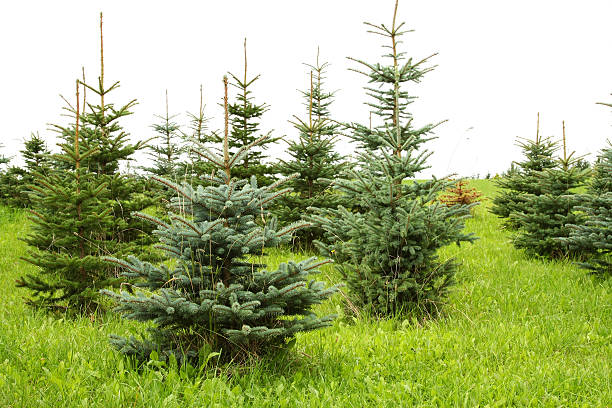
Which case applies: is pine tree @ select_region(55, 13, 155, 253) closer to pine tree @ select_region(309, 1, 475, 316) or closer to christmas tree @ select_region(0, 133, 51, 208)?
pine tree @ select_region(309, 1, 475, 316)

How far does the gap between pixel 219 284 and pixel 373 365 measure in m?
1.78

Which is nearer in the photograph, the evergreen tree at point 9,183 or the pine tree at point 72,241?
the pine tree at point 72,241

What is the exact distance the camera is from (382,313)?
20.1 ft

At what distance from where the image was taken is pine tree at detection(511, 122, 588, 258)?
30.2 feet

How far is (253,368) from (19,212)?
1540 centimetres

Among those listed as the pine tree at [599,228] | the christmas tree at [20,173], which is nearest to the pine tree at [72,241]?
the pine tree at [599,228]

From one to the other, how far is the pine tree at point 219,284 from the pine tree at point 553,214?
7165mm

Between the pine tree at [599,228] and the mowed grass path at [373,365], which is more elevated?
the pine tree at [599,228]

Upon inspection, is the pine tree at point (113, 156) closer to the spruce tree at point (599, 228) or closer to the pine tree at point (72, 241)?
the pine tree at point (72, 241)

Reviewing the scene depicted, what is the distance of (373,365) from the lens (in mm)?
4340

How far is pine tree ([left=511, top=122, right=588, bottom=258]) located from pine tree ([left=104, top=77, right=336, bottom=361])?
7.17 meters

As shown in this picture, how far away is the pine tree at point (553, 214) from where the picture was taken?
921cm

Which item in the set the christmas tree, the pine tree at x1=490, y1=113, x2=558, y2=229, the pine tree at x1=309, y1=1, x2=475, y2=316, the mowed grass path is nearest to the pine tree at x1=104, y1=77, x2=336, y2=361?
the mowed grass path

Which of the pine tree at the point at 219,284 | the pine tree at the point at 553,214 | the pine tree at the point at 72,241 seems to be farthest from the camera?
the pine tree at the point at 553,214
